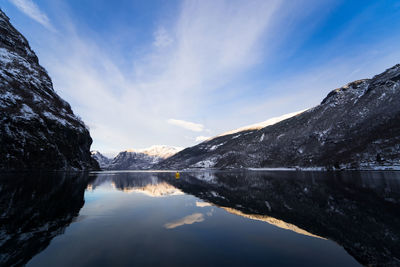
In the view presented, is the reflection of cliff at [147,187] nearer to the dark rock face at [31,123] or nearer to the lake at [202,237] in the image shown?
the lake at [202,237]

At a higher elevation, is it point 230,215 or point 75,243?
point 75,243

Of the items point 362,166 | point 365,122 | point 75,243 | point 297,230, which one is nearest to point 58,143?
point 75,243

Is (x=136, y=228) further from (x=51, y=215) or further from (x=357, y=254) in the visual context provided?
(x=357, y=254)

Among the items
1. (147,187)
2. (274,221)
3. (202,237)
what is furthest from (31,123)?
(274,221)

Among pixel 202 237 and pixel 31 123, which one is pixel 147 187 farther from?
pixel 31 123

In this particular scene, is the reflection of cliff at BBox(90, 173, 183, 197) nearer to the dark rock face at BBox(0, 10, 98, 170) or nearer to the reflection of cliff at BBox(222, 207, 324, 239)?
the reflection of cliff at BBox(222, 207, 324, 239)

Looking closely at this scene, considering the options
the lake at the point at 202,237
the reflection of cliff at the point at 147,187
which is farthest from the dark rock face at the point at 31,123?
the lake at the point at 202,237

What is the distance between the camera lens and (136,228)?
46.6ft

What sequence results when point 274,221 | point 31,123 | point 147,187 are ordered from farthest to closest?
point 31,123 → point 147,187 → point 274,221

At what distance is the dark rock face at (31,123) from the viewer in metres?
85.7

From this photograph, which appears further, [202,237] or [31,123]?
[31,123]

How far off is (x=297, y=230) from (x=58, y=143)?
433 feet

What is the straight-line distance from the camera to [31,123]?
95438 mm

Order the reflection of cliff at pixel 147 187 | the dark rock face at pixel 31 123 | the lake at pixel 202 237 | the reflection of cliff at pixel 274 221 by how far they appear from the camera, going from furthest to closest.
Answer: the dark rock face at pixel 31 123 → the reflection of cliff at pixel 147 187 → the reflection of cliff at pixel 274 221 → the lake at pixel 202 237
